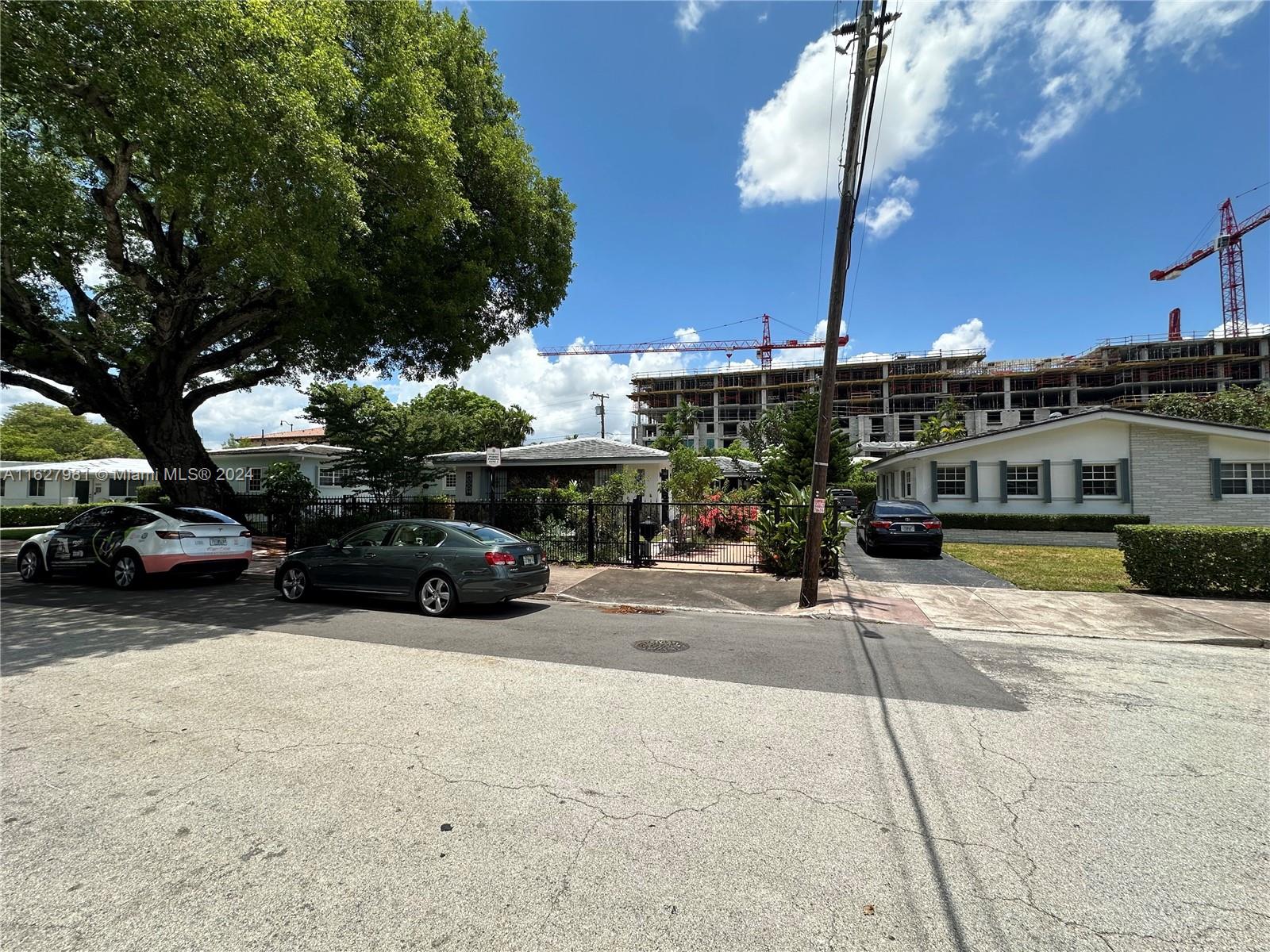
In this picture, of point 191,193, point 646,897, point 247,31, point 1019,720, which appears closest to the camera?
point 646,897

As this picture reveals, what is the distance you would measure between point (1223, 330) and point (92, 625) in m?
134

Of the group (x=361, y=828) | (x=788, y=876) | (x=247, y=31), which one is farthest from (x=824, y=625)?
A: (x=247, y=31)

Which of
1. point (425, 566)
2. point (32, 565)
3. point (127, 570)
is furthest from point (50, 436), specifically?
point (425, 566)

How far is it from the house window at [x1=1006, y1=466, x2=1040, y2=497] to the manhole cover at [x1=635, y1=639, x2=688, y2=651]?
21168mm

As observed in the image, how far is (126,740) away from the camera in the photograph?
164 inches

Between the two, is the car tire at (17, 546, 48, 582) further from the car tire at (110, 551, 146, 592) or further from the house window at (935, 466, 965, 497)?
the house window at (935, 466, 965, 497)

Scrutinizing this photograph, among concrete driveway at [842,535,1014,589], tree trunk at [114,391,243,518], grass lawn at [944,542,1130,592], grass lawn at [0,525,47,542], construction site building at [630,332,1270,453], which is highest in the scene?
construction site building at [630,332,1270,453]

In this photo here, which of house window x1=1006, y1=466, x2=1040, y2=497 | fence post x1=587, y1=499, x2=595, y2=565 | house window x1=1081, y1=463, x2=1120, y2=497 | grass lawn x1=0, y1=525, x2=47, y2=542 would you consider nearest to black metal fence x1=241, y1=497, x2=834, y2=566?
fence post x1=587, y1=499, x2=595, y2=565

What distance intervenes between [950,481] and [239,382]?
26.9 m

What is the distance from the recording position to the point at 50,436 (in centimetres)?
5344

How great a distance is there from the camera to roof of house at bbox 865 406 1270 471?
20.0m

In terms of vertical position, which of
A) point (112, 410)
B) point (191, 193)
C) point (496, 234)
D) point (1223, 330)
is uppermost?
point (1223, 330)

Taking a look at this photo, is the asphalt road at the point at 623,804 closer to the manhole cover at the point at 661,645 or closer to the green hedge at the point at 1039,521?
the manhole cover at the point at 661,645

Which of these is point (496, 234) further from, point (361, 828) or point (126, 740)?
point (361, 828)
